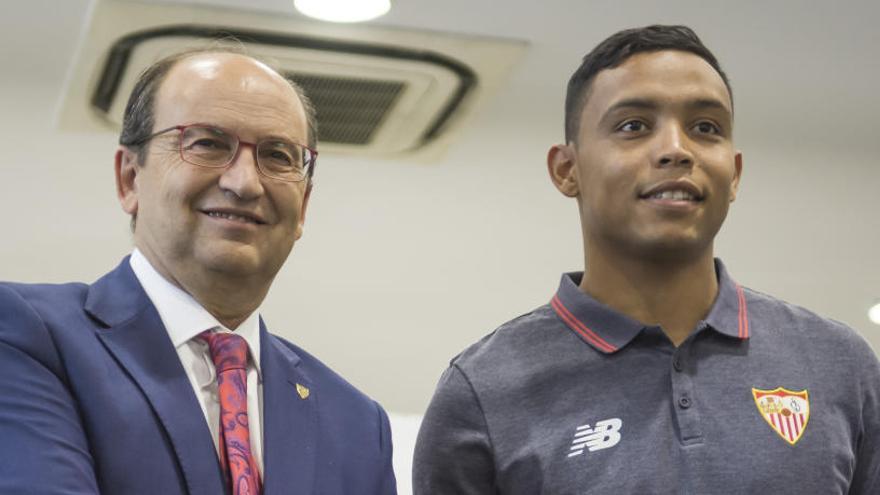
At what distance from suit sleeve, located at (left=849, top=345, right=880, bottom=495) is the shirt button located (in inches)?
11.0

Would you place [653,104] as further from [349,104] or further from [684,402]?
[349,104]

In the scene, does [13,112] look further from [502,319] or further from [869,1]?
[869,1]

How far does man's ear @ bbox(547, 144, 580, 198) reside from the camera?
7.20 feet

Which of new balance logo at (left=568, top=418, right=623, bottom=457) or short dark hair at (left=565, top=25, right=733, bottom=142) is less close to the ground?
short dark hair at (left=565, top=25, right=733, bottom=142)

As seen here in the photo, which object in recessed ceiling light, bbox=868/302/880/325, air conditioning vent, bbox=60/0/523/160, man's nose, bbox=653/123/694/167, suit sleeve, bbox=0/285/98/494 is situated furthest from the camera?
recessed ceiling light, bbox=868/302/880/325

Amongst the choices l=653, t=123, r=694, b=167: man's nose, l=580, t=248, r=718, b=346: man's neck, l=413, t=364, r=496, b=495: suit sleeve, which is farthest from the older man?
l=653, t=123, r=694, b=167: man's nose

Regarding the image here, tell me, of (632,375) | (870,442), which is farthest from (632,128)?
(870,442)

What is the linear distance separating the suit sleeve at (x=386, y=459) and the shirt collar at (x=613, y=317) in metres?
0.40

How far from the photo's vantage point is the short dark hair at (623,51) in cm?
216

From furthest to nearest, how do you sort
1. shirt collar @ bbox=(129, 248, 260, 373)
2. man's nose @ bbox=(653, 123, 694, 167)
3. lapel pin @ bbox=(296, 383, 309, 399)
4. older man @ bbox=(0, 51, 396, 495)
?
lapel pin @ bbox=(296, 383, 309, 399), shirt collar @ bbox=(129, 248, 260, 373), man's nose @ bbox=(653, 123, 694, 167), older man @ bbox=(0, 51, 396, 495)

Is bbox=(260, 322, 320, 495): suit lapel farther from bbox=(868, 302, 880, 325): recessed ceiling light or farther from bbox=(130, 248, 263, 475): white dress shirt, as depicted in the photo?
bbox=(868, 302, 880, 325): recessed ceiling light

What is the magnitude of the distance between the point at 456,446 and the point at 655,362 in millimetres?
328

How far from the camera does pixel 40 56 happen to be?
433cm

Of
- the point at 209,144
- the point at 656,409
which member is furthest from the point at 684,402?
the point at 209,144
